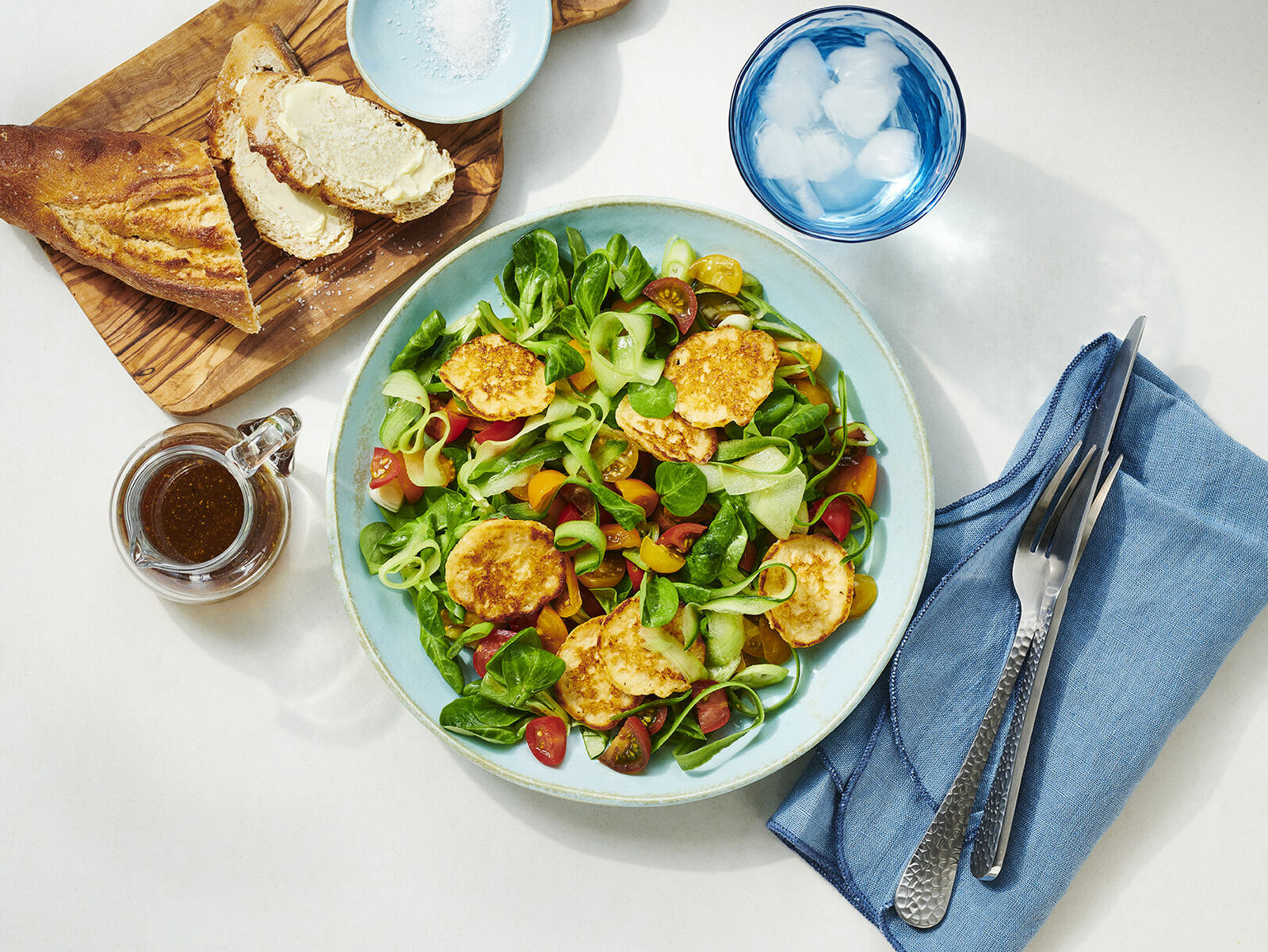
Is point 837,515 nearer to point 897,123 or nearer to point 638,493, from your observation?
point 638,493

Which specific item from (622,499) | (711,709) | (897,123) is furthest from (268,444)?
(897,123)

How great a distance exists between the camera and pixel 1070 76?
2.04m

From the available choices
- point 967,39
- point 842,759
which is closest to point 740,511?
point 842,759

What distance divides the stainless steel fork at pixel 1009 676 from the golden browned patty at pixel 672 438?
0.72m

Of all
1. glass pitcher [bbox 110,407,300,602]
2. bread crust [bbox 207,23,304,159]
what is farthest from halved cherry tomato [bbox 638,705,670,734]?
bread crust [bbox 207,23,304,159]

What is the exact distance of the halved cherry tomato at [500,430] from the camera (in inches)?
68.9

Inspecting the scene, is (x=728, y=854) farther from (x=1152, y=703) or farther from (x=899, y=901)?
(x=1152, y=703)

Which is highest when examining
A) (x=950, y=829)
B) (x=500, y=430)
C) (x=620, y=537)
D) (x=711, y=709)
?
(x=500, y=430)

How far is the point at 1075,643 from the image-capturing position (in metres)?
1.86

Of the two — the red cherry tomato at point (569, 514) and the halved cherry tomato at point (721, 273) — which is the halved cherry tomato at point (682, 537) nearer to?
the red cherry tomato at point (569, 514)

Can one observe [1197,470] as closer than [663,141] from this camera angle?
Yes

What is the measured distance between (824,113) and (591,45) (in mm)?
630

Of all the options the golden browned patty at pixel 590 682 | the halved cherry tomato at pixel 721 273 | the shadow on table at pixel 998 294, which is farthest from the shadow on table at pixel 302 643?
the shadow on table at pixel 998 294

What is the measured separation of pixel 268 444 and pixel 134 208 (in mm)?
636
